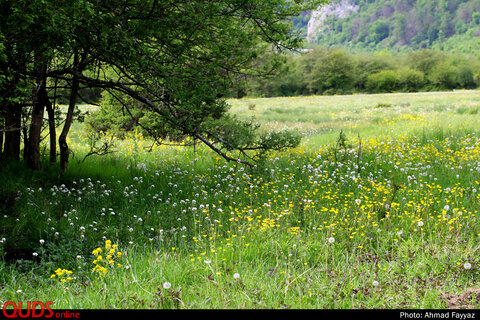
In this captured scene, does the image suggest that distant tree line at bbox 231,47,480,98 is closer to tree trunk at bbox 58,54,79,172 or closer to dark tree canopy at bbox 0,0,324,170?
dark tree canopy at bbox 0,0,324,170

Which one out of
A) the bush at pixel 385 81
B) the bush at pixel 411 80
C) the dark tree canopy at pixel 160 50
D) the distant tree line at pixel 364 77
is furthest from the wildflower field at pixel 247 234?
the bush at pixel 411 80

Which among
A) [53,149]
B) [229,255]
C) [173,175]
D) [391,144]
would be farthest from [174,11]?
[391,144]

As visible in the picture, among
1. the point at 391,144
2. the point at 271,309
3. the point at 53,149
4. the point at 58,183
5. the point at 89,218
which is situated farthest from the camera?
the point at 391,144

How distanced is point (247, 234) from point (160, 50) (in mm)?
3601

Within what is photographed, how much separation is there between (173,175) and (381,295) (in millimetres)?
5446

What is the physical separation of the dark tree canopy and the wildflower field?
45.6 inches

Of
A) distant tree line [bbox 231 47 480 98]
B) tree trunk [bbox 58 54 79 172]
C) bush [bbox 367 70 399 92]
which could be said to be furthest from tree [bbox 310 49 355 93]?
tree trunk [bbox 58 54 79 172]

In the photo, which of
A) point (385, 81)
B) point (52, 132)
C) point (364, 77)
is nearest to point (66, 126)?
point (52, 132)

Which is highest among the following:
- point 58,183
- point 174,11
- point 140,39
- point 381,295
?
point 174,11

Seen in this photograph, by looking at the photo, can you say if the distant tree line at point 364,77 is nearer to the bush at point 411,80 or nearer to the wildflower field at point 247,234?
the bush at point 411,80

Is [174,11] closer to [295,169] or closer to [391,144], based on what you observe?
[295,169]

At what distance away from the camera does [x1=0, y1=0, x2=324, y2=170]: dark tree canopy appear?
520 centimetres

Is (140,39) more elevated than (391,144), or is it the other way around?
(140,39)

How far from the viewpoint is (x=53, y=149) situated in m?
7.67
